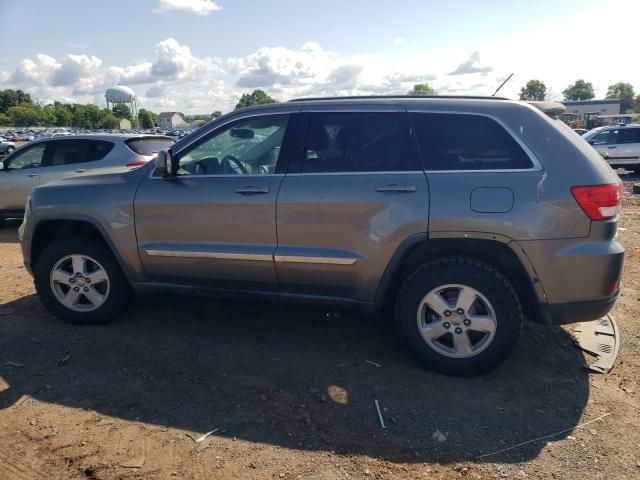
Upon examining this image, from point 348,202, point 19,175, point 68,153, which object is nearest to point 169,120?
point 19,175

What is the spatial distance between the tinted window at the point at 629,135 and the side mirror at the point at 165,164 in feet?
56.5

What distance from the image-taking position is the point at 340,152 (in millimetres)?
3652

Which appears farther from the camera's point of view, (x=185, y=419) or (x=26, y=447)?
(x=185, y=419)

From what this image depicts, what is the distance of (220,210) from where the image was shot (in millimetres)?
3797

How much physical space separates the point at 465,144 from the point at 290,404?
6.89 ft

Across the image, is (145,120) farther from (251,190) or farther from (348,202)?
(348,202)

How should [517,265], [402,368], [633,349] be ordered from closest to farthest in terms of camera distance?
[517,265] < [402,368] < [633,349]

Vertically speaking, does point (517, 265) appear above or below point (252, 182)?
below

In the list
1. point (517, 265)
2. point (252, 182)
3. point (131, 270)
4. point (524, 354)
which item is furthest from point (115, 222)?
point (524, 354)

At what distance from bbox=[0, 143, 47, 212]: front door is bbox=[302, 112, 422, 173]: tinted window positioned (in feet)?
23.1

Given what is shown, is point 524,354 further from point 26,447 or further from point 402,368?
point 26,447

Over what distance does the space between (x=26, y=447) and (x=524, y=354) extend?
3411 mm

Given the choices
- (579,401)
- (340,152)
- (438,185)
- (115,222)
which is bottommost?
(579,401)

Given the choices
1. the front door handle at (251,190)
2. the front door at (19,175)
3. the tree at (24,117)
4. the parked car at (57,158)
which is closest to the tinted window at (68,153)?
the parked car at (57,158)
